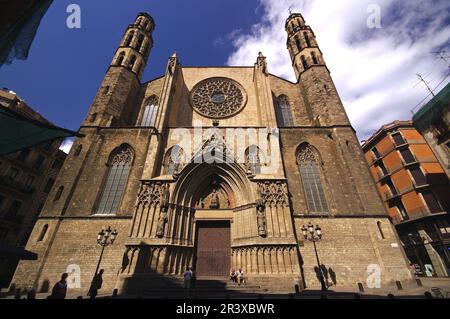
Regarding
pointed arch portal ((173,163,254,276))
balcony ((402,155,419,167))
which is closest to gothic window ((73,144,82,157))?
pointed arch portal ((173,163,254,276))

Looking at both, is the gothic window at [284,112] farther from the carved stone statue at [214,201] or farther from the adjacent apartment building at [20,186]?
the adjacent apartment building at [20,186]

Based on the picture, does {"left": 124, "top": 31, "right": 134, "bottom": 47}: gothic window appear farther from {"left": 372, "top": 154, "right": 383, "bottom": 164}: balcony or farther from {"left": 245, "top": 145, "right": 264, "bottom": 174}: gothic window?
{"left": 372, "top": 154, "right": 383, "bottom": 164}: balcony

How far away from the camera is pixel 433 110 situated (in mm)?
14398

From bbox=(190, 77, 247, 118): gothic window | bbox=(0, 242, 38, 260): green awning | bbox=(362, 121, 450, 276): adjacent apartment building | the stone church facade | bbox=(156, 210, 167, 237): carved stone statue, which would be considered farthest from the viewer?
bbox=(190, 77, 247, 118): gothic window

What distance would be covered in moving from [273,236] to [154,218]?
6.92 meters

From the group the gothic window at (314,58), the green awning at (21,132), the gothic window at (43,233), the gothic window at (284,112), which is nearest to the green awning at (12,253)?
the green awning at (21,132)

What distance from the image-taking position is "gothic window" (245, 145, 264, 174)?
1421 cm

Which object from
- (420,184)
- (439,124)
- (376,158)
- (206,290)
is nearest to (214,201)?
(206,290)

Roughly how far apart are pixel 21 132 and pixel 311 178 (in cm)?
1464

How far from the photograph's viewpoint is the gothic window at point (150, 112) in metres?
19.1

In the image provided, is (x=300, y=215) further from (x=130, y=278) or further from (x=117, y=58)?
(x=117, y=58)

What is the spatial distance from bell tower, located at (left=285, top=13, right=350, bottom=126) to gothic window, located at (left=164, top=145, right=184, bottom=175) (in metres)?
11.3

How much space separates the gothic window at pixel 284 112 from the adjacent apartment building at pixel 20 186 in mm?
24876
